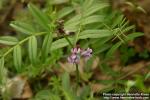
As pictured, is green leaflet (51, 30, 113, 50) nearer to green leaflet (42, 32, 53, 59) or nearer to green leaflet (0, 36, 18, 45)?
green leaflet (42, 32, 53, 59)

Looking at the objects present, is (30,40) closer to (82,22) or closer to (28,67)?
(82,22)

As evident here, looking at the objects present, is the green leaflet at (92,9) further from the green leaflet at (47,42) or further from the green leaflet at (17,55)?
the green leaflet at (17,55)

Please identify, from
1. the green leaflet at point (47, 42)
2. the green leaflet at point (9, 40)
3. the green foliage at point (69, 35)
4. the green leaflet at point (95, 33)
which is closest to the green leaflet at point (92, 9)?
the green foliage at point (69, 35)

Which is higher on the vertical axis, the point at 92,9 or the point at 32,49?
the point at 92,9

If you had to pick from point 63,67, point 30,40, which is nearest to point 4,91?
point 63,67

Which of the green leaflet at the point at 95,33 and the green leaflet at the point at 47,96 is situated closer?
the green leaflet at the point at 95,33

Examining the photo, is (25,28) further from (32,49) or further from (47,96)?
(47,96)

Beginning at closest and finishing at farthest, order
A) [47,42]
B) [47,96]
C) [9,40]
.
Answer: [47,42]
[9,40]
[47,96]

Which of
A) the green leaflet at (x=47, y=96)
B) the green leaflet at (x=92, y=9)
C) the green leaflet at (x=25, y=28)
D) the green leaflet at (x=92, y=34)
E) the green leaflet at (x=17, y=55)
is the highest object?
the green leaflet at (x=92, y=9)

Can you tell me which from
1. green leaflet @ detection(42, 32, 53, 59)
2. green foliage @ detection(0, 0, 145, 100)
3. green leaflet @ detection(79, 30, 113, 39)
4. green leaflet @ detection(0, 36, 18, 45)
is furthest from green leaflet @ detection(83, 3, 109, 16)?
green leaflet @ detection(0, 36, 18, 45)

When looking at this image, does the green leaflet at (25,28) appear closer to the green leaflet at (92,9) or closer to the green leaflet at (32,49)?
the green leaflet at (32,49)

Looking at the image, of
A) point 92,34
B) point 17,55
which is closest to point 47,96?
point 17,55

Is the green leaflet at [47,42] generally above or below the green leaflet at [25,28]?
below
